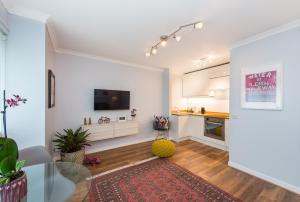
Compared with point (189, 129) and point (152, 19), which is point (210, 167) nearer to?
point (189, 129)

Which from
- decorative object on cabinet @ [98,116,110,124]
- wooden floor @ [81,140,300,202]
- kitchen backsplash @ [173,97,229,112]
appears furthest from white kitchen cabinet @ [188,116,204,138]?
decorative object on cabinet @ [98,116,110,124]

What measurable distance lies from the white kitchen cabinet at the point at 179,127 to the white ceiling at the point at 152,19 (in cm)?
223

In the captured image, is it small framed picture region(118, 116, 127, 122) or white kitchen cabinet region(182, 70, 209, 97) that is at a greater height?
white kitchen cabinet region(182, 70, 209, 97)

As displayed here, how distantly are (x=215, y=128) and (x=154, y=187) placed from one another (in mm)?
2434

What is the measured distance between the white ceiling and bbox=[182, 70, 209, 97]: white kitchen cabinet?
61.2 inches

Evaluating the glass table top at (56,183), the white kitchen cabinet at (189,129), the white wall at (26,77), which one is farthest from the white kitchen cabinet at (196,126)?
the white wall at (26,77)

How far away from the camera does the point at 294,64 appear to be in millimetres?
1930

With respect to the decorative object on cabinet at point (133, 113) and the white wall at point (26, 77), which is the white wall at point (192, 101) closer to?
the decorative object on cabinet at point (133, 113)

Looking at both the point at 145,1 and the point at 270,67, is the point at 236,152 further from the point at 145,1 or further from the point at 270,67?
the point at 145,1

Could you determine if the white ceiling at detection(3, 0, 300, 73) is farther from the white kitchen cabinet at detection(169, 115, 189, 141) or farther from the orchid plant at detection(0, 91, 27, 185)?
the white kitchen cabinet at detection(169, 115, 189, 141)

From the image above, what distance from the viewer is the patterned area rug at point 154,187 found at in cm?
179

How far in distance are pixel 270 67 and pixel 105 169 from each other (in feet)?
10.9

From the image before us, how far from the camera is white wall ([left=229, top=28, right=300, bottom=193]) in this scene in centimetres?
193

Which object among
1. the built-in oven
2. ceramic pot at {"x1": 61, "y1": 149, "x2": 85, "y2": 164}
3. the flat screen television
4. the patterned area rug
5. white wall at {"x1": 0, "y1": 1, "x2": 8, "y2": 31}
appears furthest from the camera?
the built-in oven
